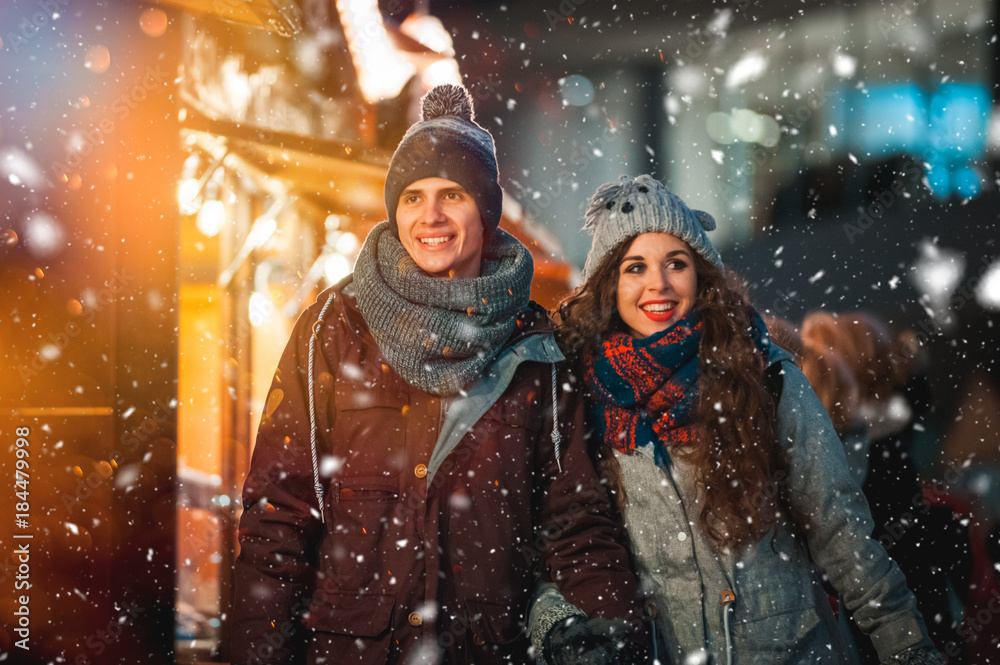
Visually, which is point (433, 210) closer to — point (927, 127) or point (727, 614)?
point (727, 614)

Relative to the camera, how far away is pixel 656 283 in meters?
2.37

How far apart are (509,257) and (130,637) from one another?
224 cm

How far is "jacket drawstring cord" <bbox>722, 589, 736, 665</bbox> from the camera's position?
207 centimetres

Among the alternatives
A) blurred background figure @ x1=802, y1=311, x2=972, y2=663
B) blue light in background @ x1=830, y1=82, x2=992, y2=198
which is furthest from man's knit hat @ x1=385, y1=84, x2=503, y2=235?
blue light in background @ x1=830, y1=82, x2=992, y2=198

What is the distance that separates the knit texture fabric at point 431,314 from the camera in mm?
2078

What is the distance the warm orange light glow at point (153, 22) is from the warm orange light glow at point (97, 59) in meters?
0.19

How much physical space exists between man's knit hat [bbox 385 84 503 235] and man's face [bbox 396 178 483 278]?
0.12 ft

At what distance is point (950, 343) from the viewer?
670cm

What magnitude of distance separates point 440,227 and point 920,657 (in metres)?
2.05

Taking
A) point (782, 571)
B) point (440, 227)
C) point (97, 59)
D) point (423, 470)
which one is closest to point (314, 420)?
point (423, 470)

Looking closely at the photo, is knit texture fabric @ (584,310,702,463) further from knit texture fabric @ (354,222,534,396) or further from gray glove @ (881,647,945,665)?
gray glove @ (881,647,945,665)

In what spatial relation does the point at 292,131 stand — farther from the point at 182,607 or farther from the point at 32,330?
the point at 182,607

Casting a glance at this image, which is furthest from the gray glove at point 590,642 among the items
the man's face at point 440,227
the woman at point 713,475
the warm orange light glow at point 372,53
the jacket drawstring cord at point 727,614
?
the warm orange light glow at point 372,53

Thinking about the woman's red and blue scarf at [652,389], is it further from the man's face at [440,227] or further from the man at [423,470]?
the man's face at [440,227]
